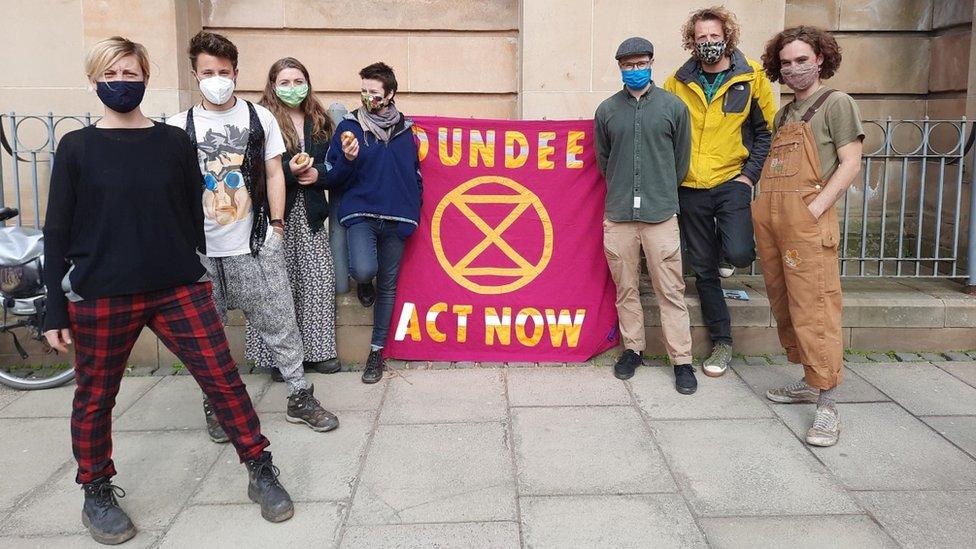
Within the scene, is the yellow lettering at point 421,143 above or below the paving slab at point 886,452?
above

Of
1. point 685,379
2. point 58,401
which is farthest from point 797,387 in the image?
point 58,401

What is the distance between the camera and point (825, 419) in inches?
164

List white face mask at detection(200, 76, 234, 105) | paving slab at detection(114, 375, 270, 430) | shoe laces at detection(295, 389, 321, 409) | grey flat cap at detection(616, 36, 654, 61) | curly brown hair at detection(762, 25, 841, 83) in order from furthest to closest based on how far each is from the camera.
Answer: grey flat cap at detection(616, 36, 654, 61), paving slab at detection(114, 375, 270, 430), shoe laces at detection(295, 389, 321, 409), curly brown hair at detection(762, 25, 841, 83), white face mask at detection(200, 76, 234, 105)

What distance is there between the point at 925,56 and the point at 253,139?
7.24 meters

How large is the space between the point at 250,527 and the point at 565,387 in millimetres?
2314

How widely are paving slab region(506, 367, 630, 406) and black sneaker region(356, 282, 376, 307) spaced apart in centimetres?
114

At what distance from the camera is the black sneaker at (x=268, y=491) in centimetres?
339

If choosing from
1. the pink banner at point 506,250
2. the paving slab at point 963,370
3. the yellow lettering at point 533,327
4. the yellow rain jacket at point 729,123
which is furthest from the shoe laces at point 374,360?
the paving slab at point 963,370

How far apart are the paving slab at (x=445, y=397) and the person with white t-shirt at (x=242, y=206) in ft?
1.70

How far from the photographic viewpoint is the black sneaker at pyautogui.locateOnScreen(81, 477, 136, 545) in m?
3.23

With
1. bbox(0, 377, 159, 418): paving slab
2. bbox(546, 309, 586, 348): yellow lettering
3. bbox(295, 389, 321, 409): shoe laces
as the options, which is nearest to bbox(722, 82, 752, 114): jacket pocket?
bbox(546, 309, 586, 348): yellow lettering

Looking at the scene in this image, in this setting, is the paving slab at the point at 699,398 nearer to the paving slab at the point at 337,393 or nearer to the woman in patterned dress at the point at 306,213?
the paving slab at the point at 337,393

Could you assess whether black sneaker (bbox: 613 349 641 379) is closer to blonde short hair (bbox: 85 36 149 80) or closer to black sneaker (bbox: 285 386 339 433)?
black sneaker (bbox: 285 386 339 433)

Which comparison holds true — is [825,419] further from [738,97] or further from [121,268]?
[121,268]
